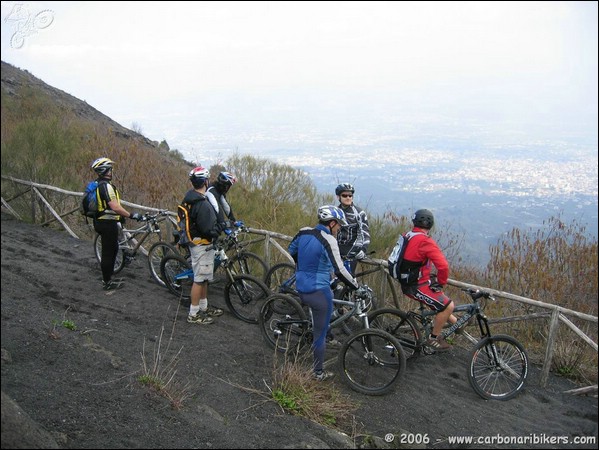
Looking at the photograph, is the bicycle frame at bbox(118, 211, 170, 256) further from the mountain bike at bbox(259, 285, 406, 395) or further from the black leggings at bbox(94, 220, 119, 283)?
the mountain bike at bbox(259, 285, 406, 395)

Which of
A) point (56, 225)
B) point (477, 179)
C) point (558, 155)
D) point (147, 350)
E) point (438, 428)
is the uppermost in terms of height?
point (558, 155)

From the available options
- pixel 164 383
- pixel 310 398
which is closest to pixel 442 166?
pixel 310 398

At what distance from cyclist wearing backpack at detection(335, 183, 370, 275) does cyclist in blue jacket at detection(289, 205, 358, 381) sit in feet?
4.28

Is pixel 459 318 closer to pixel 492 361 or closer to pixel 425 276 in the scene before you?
pixel 492 361

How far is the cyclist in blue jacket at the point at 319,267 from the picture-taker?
4746 mm

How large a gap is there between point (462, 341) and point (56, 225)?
801 cm

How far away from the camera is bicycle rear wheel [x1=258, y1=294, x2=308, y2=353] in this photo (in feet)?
18.0

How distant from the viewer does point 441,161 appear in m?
124

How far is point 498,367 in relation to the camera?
5.09 metres

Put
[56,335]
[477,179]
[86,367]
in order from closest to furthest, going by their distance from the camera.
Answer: [86,367] < [56,335] < [477,179]

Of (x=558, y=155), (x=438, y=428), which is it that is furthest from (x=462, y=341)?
(x=558, y=155)

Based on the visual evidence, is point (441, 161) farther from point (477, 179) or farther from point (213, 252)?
point (213, 252)

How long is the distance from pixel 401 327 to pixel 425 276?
0.83 metres

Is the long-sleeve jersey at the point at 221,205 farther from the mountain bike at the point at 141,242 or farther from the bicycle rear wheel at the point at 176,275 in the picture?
the mountain bike at the point at 141,242
